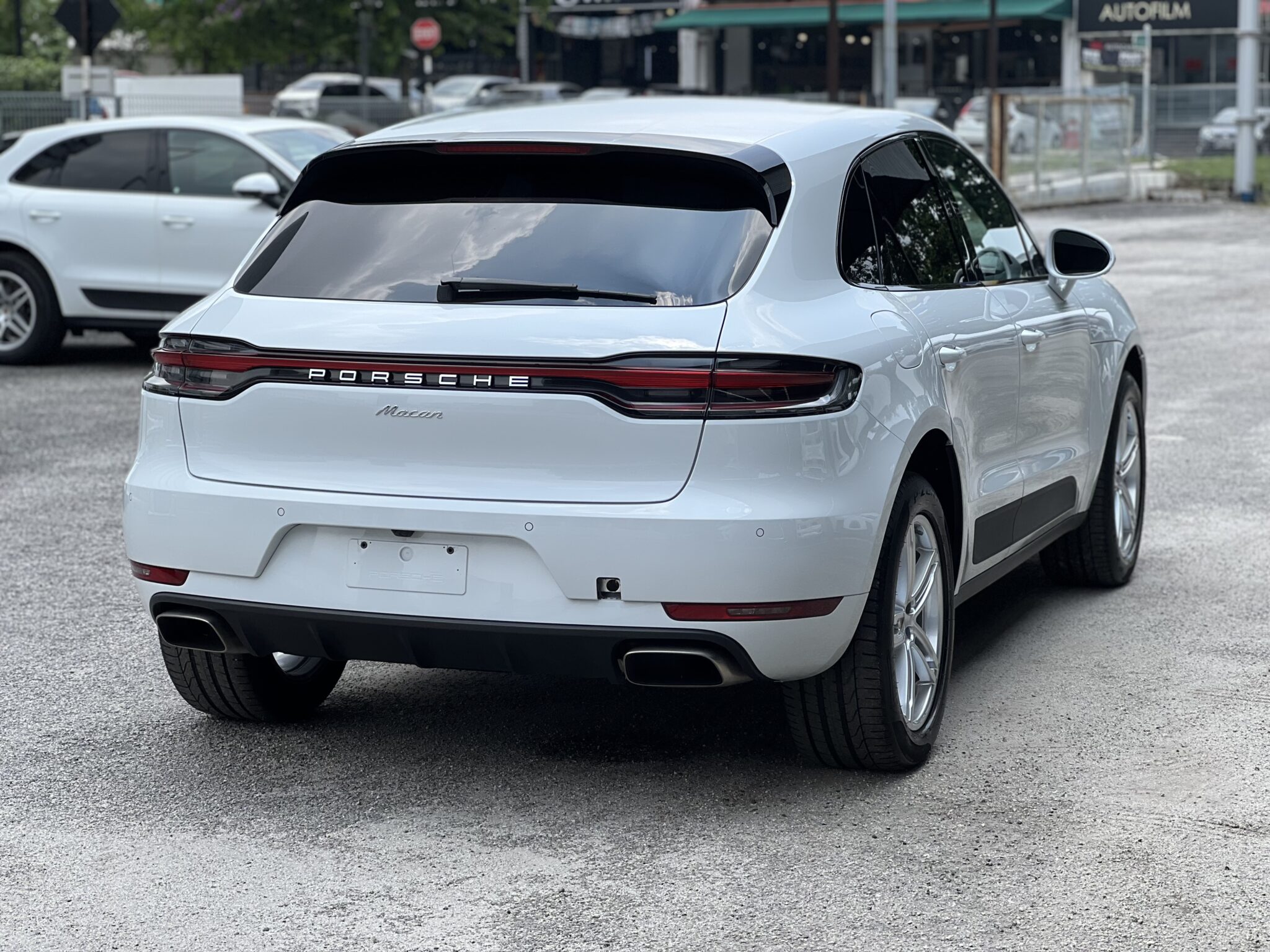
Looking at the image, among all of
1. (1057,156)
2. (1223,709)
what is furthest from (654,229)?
(1057,156)

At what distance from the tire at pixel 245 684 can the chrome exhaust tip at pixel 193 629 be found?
0.93ft

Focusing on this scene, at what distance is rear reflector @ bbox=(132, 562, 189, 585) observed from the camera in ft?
14.8

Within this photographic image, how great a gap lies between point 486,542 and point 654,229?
0.82 metres

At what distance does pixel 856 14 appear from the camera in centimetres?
5731

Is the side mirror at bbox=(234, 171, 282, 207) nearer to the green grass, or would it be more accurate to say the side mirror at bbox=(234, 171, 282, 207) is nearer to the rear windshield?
the rear windshield

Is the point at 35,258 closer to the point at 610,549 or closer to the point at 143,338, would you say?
the point at 143,338

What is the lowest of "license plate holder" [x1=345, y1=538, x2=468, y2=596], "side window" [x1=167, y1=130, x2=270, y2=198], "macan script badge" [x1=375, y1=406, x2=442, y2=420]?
"license plate holder" [x1=345, y1=538, x2=468, y2=596]

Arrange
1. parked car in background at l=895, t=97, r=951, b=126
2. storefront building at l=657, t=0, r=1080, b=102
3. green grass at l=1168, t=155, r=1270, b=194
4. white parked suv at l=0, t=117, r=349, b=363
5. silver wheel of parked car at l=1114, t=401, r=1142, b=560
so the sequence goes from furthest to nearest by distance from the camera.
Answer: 1. storefront building at l=657, t=0, r=1080, b=102
2. parked car in background at l=895, t=97, r=951, b=126
3. green grass at l=1168, t=155, r=1270, b=194
4. white parked suv at l=0, t=117, r=349, b=363
5. silver wheel of parked car at l=1114, t=401, r=1142, b=560

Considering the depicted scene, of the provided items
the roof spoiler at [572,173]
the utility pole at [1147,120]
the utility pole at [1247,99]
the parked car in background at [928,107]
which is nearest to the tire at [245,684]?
the roof spoiler at [572,173]

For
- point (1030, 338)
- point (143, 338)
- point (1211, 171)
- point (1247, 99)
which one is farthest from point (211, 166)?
point (1211, 171)

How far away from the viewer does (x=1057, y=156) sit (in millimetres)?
33062

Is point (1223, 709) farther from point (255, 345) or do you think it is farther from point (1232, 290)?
point (1232, 290)

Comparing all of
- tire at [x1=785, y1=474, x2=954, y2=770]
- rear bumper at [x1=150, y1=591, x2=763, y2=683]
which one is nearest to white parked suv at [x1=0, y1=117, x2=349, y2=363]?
rear bumper at [x1=150, y1=591, x2=763, y2=683]

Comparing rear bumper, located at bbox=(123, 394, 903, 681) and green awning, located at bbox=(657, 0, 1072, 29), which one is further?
green awning, located at bbox=(657, 0, 1072, 29)
